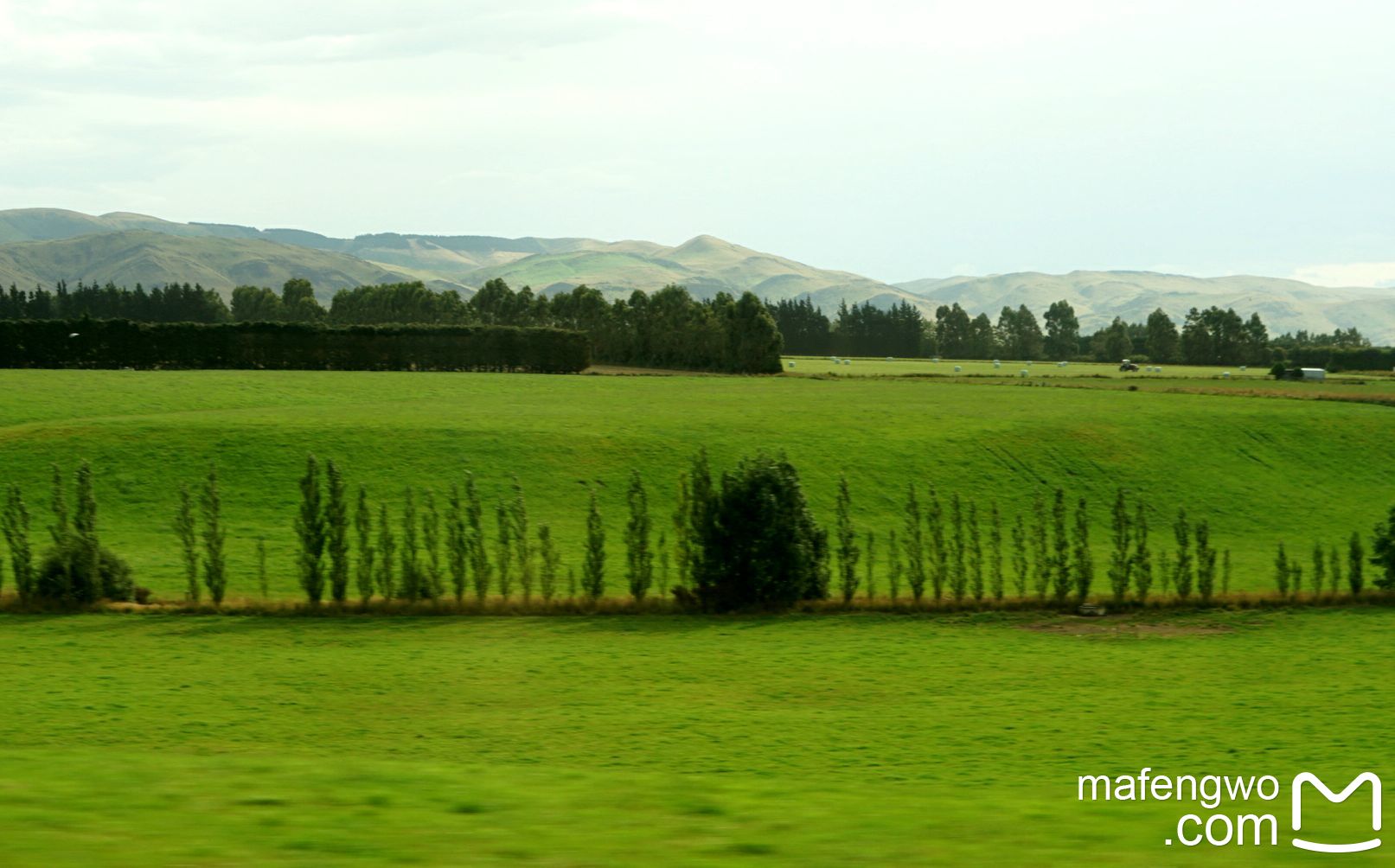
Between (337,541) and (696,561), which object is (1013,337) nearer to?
(696,561)

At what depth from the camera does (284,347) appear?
73.3 meters

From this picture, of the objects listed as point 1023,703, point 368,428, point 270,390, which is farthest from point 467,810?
point 270,390

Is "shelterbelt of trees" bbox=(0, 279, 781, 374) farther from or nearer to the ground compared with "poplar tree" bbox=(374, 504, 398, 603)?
farther from the ground

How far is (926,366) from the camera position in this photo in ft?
416

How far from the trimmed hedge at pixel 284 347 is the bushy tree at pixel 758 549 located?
180ft

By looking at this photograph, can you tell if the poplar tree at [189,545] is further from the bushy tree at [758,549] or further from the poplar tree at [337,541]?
the bushy tree at [758,549]

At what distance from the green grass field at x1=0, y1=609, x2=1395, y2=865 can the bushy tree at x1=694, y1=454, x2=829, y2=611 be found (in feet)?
3.12

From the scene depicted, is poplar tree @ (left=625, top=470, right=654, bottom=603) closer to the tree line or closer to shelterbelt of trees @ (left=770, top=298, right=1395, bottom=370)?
the tree line

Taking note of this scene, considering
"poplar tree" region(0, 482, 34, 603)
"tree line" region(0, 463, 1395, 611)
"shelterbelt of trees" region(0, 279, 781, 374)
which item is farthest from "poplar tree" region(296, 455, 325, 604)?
"shelterbelt of trees" region(0, 279, 781, 374)

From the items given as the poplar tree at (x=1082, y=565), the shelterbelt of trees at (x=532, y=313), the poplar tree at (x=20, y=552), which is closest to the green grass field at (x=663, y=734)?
the poplar tree at (x=20, y=552)

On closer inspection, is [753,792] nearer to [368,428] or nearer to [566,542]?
[566,542]

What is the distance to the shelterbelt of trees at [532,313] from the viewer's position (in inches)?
3679

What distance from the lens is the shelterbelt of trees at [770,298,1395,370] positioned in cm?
14900

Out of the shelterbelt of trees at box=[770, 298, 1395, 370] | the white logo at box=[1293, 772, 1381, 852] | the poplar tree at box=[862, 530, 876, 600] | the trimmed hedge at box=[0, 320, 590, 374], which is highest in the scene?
the shelterbelt of trees at box=[770, 298, 1395, 370]
